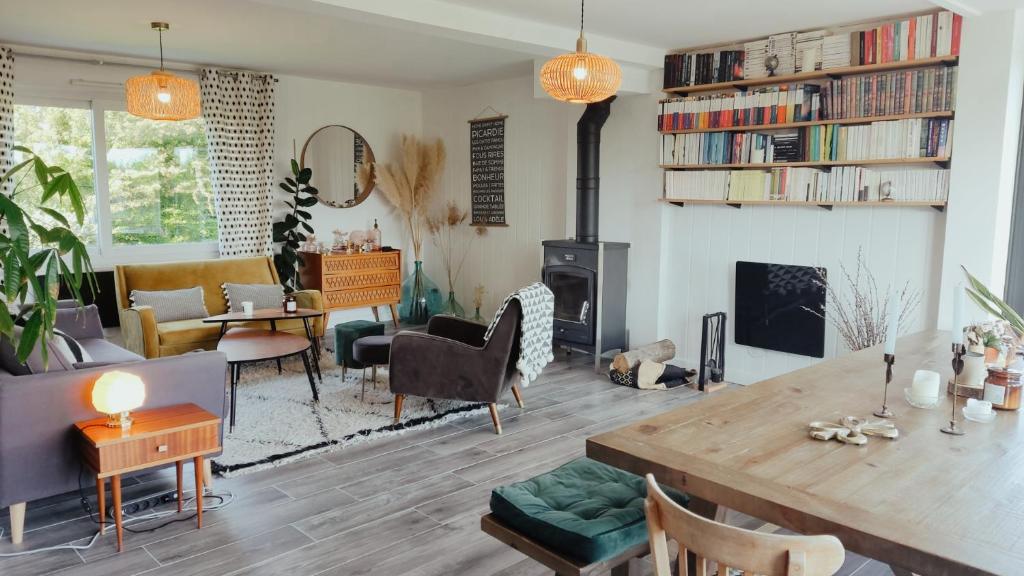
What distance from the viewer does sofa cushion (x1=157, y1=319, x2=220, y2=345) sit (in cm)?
527

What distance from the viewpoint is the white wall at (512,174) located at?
22.2 feet

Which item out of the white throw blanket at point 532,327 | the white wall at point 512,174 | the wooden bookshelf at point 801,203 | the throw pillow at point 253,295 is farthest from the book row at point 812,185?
the throw pillow at point 253,295

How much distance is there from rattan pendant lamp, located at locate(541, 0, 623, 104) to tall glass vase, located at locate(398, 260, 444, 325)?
4.47m

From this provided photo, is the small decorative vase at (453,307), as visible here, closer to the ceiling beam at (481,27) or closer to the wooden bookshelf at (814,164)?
the wooden bookshelf at (814,164)

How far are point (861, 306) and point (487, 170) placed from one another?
3.99 metres

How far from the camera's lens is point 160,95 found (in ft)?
16.0

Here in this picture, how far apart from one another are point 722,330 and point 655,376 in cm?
60

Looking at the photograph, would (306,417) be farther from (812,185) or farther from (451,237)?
(451,237)

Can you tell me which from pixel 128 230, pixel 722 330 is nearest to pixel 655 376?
pixel 722 330

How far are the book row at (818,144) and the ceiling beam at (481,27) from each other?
29.6 inches

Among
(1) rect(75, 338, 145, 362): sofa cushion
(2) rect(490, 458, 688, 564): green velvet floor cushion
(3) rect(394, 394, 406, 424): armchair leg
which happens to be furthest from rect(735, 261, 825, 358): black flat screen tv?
(1) rect(75, 338, 145, 362): sofa cushion

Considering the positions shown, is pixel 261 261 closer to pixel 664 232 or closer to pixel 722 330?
pixel 664 232

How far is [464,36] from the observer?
4379 millimetres

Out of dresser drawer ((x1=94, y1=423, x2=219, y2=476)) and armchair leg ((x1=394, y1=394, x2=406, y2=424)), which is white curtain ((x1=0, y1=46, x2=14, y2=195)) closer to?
armchair leg ((x1=394, y1=394, x2=406, y2=424))
